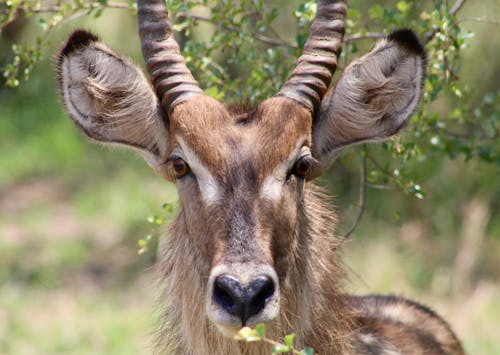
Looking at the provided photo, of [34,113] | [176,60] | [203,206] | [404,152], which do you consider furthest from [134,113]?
[34,113]

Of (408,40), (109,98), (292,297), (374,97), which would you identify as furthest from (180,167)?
(408,40)

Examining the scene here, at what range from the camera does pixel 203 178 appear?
4.71 metres

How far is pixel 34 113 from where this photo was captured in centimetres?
1628

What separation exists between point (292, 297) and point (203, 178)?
0.80 metres

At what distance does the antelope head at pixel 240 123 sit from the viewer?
4594mm

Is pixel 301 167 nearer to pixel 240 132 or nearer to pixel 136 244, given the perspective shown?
pixel 240 132

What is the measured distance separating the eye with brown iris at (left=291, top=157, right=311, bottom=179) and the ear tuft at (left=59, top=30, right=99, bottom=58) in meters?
1.26

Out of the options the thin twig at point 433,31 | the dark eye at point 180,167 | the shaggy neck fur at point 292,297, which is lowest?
the shaggy neck fur at point 292,297

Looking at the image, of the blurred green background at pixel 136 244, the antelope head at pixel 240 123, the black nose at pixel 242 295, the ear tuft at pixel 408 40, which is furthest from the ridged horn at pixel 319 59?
the blurred green background at pixel 136 244

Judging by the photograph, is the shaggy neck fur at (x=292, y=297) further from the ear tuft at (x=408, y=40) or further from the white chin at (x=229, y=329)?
the ear tuft at (x=408, y=40)

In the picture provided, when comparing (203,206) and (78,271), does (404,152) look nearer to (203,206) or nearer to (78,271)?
(203,206)

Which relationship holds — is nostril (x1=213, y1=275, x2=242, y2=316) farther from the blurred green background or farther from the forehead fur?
the blurred green background

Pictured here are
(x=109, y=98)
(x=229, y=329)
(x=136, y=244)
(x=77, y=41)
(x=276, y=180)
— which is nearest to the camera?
(x=229, y=329)

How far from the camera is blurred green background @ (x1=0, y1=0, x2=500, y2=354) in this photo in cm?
982
